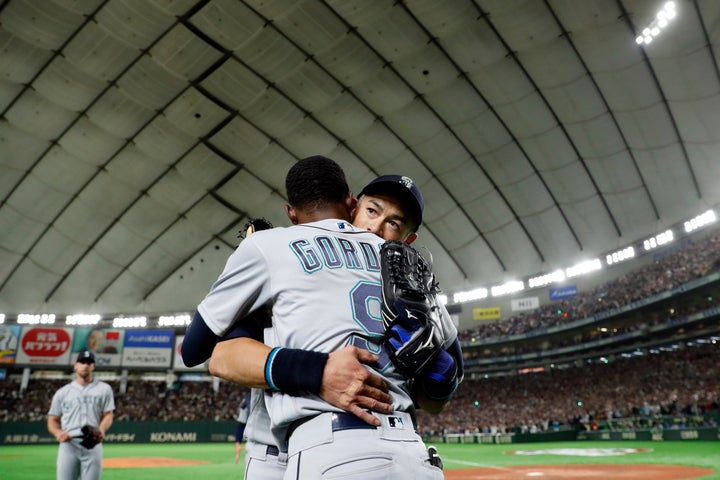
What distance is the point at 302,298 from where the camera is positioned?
1993mm

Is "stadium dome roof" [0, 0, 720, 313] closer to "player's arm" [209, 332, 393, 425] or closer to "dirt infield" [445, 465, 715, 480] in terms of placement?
"dirt infield" [445, 465, 715, 480]

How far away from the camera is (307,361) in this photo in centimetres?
183

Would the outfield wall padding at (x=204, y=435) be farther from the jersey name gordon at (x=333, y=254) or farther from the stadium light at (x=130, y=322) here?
the jersey name gordon at (x=333, y=254)

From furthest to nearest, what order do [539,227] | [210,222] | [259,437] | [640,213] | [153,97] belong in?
[210,222], [539,227], [640,213], [153,97], [259,437]

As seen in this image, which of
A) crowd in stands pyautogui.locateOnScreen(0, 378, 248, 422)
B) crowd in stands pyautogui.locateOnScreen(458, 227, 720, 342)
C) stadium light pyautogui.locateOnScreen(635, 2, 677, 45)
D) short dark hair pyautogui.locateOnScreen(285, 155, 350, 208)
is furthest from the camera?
crowd in stands pyautogui.locateOnScreen(0, 378, 248, 422)

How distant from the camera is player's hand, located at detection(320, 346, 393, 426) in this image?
1771 mm

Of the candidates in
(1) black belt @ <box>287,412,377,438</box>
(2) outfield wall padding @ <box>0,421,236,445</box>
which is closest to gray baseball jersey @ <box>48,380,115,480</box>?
(1) black belt @ <box>287,412,377,438</box>

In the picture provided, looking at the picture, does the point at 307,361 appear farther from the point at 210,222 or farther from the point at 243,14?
the point at 210,222

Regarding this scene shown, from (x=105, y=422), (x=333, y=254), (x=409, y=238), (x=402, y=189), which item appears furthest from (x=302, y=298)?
(x=105, y=422)

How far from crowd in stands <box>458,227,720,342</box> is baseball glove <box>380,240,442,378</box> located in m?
33.4

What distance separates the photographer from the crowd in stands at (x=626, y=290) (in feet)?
103

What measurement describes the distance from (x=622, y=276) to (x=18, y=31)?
40160 mm

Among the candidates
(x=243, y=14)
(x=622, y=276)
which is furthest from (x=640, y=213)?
(x=243, y=14)

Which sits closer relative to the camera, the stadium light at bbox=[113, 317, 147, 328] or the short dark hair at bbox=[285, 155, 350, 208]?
the short dark hair at bbox=[285, 155, 350, 208]
